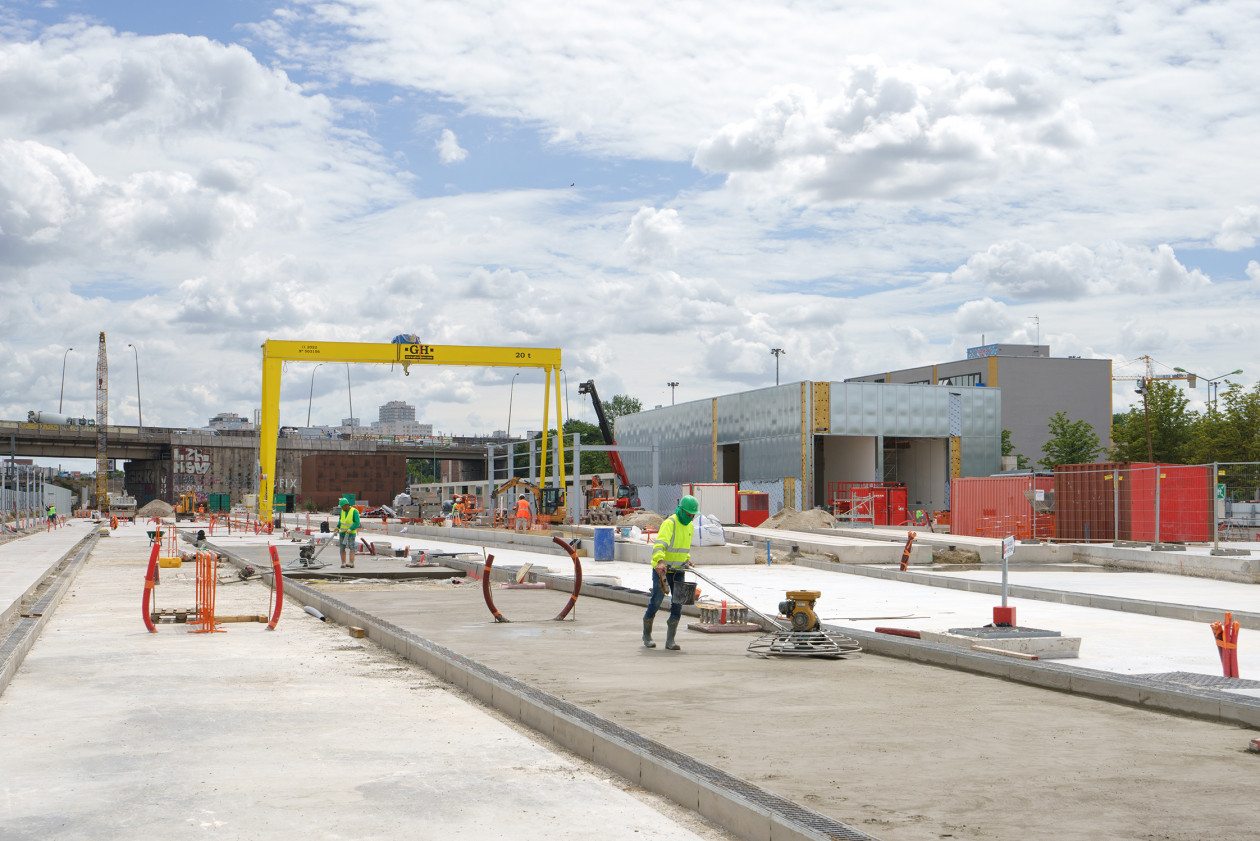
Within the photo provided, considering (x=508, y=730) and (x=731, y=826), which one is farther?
(x=508, y=730)

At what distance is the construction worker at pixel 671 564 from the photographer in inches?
515

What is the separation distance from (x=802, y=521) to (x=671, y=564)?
3052 cm

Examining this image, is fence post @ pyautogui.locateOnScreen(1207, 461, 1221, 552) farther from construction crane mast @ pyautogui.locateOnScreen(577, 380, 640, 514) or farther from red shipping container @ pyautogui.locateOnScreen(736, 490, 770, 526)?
construction crane mast @ pyautogui.locateOnScreen(577, 380, 640, 514)

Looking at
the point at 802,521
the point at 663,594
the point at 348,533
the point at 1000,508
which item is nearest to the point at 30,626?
the point at 663,594

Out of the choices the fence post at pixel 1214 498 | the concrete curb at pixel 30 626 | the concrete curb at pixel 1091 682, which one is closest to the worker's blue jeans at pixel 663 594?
the concrete curb at pixel 1091 682

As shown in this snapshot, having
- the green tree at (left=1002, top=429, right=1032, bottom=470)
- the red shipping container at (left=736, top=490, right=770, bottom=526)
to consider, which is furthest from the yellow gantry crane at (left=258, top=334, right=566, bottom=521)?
the green tree at (left=1002, top=429, right=1032, bottom=470)

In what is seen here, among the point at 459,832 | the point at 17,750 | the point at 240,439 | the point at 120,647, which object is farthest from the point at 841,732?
the point at 240,439

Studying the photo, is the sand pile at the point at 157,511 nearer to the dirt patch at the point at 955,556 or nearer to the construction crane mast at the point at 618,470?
the construction crane mast at the point at 618,470

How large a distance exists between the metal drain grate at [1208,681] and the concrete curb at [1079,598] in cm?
599

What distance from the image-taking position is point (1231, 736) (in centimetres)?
807

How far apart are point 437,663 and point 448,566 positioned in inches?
632

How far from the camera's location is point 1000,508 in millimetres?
36750

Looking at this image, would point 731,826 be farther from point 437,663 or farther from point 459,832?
point 437,663

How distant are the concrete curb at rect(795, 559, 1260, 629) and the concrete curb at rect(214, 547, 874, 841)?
10646mm
